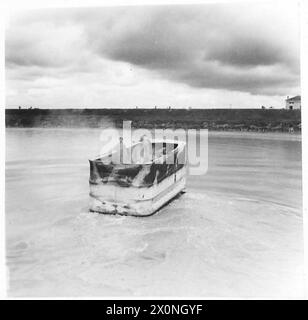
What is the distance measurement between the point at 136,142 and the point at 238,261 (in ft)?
16.8

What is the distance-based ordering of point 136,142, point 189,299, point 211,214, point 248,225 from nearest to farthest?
1. point 189,299
2. point 248,225
3. point 211,214
4. point 136,142

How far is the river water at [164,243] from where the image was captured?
17.1 ft

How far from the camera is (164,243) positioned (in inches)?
256

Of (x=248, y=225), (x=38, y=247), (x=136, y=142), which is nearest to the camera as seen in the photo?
(x=38, y=247)

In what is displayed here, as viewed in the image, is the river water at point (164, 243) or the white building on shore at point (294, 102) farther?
the white building on shore at point (294, 102)

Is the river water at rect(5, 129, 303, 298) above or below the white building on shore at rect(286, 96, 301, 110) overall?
below

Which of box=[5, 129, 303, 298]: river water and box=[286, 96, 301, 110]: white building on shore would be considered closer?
box=[5, 129, 303, 298]: river water

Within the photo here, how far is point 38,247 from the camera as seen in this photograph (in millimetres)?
6371

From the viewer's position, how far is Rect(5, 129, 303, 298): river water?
17.1 ft

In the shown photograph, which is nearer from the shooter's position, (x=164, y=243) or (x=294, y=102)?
(x=164, y=243)

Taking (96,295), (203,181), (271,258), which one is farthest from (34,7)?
(203,181)

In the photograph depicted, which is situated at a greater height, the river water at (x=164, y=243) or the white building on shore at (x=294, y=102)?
the white building on shore at (x=294, y=102)

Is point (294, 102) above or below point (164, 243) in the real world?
above

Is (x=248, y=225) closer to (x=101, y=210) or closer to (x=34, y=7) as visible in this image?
(x=101, y=210)
